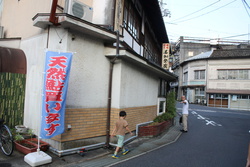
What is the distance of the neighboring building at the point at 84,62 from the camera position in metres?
5.78

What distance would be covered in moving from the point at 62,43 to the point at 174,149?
18.7ft

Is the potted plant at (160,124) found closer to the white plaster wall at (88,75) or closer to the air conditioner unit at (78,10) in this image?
the white plaster wall at (88,75)

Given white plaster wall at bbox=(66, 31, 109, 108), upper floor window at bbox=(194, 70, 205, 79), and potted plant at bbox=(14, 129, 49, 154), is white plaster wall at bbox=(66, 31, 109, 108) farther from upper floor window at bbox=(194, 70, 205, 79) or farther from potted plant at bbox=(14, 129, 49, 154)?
upper floor window at bbox=(194, 70, 205, 79)

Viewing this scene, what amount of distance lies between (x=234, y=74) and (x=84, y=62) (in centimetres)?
3370

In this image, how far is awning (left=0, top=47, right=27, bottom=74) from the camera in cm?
676

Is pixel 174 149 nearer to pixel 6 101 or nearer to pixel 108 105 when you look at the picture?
pixel 108 105

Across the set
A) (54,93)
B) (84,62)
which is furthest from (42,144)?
(84,62)

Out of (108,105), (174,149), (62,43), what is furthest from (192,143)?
(62,43)

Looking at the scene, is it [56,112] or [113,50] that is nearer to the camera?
[56,112]

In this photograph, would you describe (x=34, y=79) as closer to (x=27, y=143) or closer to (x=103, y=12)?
(x=27, y=143)

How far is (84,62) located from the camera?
244 inches

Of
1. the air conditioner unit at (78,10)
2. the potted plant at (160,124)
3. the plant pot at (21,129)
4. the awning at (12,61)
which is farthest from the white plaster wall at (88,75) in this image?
the potted plant at (160,124)

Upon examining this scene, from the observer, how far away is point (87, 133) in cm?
623

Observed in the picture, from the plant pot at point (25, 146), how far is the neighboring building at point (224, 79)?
33.5 m
